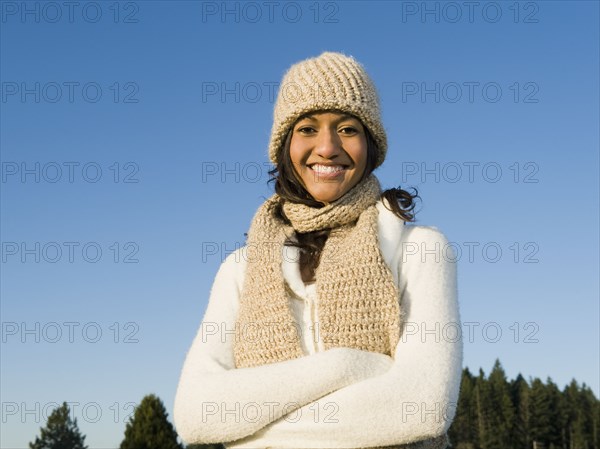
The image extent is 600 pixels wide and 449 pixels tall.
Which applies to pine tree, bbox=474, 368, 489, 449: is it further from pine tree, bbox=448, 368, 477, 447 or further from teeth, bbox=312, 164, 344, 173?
teeth, bbox=312, 164, 344, 173

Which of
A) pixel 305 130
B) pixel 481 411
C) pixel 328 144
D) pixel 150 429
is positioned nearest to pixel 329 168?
pixel 328 144

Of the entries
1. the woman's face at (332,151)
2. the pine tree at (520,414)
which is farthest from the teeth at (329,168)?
the pine tree at (520,414)

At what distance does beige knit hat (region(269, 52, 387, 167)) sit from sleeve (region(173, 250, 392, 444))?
108 centimetres

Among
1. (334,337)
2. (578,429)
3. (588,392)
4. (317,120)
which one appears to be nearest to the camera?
(334,337)

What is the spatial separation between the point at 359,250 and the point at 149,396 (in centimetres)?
3485

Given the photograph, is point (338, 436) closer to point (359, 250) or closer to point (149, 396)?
point (359, 250)

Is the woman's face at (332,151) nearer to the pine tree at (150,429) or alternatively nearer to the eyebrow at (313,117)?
the eyebrow at (313,117)

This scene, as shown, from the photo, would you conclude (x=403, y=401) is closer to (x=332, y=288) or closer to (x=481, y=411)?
(x=332, y=288)

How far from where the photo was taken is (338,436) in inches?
136

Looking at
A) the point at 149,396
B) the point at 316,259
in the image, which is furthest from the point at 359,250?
the point at 149,396

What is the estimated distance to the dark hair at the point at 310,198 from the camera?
4.05 meters

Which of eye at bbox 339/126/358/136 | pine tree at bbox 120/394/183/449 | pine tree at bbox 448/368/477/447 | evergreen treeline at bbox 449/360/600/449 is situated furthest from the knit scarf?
pine tree at bbox 448/368/477/447

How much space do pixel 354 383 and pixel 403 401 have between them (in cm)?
22

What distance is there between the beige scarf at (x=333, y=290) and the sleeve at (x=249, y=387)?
13 cm
